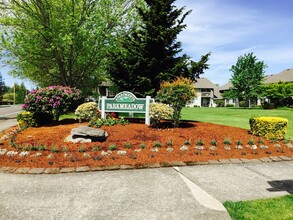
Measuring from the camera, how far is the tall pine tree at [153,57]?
14.8 metres

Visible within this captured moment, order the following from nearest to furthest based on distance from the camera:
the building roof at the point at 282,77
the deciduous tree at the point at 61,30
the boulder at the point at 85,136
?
the boulder at the point at 85,136
the deciduous tree at the point at 61,30
the building roof at the point at 282,77

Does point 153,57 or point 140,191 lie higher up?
point 153,57

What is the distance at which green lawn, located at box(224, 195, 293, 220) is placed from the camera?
4129 mm

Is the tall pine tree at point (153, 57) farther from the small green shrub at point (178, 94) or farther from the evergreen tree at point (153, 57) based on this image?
the small green shrub at point (178, 94)

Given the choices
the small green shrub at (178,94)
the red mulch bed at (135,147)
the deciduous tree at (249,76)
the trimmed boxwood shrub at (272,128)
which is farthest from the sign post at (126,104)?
the deciduous tree at (249,76)

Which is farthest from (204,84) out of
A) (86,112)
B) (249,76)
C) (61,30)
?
(86,112)

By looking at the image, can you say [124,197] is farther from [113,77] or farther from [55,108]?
[113,77]

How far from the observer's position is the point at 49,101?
1300 centimetres

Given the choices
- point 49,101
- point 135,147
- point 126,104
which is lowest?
point 135,147

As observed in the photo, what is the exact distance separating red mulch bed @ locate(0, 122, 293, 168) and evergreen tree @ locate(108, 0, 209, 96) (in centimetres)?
449

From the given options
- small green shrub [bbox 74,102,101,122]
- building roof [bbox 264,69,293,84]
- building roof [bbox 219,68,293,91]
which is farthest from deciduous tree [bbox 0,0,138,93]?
building roof [bbox 264,69,293,84]

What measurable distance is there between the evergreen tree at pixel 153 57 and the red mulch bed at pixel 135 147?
14.7 ft

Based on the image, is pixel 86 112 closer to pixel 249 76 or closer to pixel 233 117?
pixel 233 117

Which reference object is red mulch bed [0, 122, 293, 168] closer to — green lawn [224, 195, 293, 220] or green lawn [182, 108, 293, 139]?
green lawn [224, 195, 293, 220]
